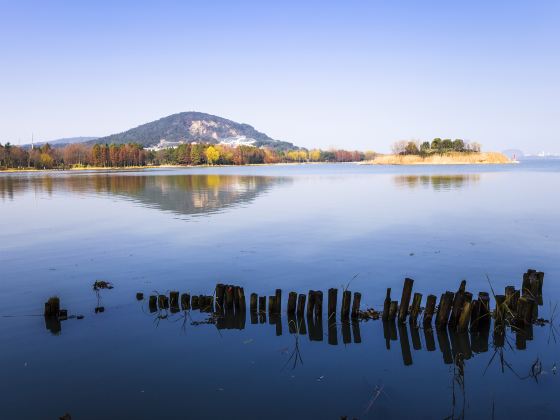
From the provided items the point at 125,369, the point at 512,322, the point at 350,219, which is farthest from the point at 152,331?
the point at 350,219

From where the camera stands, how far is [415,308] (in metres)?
13.5


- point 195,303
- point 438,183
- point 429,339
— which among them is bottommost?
point 429,339

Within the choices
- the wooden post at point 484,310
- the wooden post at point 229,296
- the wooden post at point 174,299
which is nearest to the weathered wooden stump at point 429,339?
the wooden post at point 484,310

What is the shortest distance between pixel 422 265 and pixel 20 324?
53.6 ft

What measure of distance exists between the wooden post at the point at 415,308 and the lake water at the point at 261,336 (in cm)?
28

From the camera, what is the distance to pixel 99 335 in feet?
42.9

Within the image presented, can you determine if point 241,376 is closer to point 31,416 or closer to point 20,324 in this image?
point 31,416

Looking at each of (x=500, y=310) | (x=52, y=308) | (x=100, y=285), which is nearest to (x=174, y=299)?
(x=52, y=308)

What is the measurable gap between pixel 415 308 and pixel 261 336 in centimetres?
478

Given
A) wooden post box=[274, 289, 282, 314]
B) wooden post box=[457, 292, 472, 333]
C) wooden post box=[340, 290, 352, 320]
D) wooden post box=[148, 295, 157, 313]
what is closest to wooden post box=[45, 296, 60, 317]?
wooden post box=[148, 295, 157, 313]

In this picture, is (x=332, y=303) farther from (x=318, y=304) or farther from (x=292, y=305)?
(x=292, y=305)

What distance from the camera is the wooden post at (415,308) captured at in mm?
13430

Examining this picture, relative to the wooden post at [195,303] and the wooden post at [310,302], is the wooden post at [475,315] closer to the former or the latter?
the wooden post at [310,302]

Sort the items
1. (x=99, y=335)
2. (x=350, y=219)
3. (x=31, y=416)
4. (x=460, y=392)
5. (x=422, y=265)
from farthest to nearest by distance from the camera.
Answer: (x=350, y=219)
(x=422, y=265)
(x=99, y=335)
(x=460, y=392)
(x=31, y=416)
